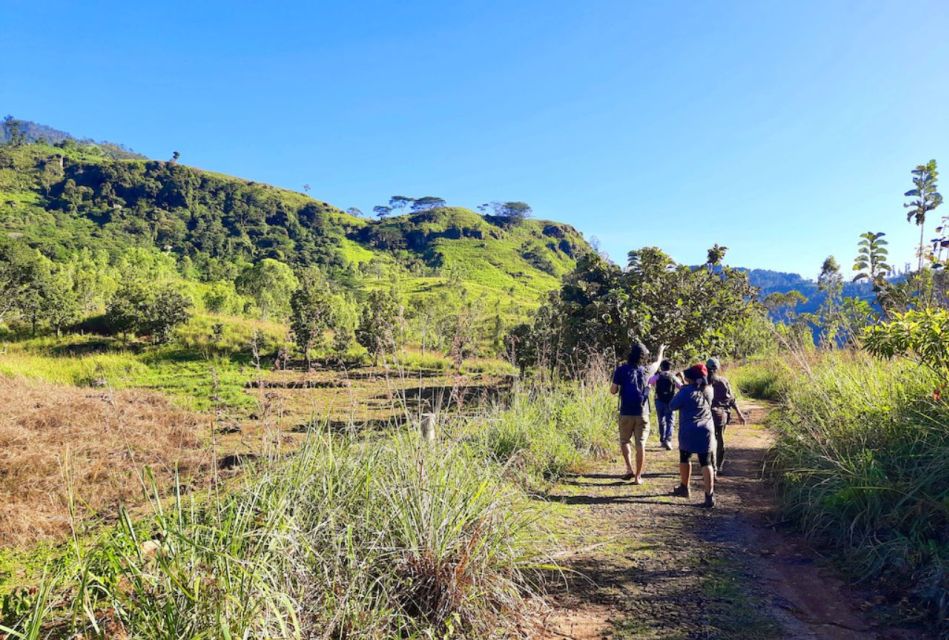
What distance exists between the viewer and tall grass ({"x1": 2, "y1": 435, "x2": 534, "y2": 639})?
221cm

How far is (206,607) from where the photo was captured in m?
2.21

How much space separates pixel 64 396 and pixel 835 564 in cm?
1628

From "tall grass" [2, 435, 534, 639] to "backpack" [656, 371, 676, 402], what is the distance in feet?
15.4

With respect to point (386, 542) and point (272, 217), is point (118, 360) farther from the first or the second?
point (272, 217)

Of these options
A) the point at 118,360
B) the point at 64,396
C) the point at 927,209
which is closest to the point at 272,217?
the point at 118,360

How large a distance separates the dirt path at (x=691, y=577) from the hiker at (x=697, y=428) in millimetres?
331

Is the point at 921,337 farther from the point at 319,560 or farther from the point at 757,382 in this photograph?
the point at 757,382

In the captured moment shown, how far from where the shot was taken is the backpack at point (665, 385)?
24.8 feet

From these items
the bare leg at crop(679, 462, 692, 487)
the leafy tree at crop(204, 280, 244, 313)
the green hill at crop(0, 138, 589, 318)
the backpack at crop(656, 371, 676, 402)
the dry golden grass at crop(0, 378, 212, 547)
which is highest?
the green hill at crop(0, 138, 589, 318)

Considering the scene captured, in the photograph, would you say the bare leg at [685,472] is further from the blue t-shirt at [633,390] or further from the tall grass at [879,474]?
the tall grass at [879,474]

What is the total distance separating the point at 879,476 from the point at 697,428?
5.40 ft

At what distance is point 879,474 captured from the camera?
13.7 ft

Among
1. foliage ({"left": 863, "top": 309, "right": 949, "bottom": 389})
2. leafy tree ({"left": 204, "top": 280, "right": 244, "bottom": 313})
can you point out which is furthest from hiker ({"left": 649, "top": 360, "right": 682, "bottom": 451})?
leafy tree ({"left": 204, "top": 280, "right": 244, "bottom": 313})

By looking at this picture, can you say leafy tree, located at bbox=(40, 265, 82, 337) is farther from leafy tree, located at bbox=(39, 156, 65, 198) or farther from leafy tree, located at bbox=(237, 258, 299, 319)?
leafy tree, located at bbox=(39, 156, 65, 198)
